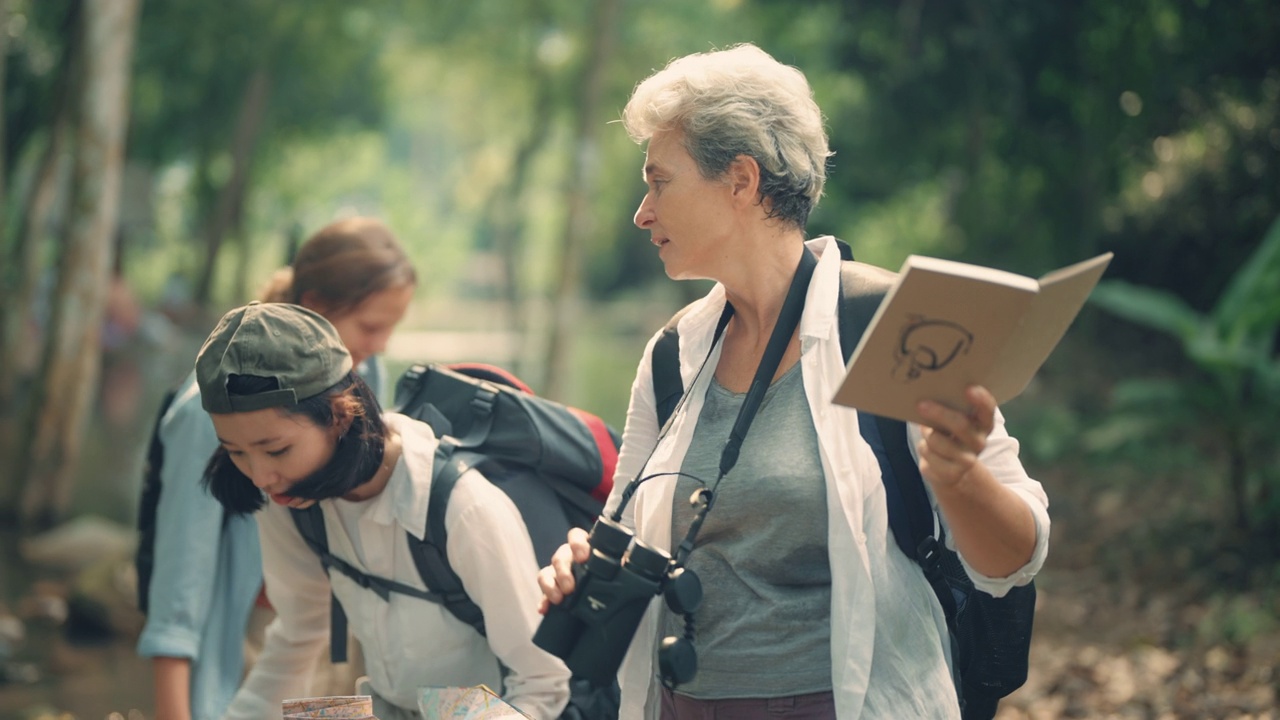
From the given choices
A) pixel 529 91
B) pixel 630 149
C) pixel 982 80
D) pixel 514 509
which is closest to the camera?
pixel 514 509

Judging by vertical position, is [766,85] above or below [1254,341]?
above

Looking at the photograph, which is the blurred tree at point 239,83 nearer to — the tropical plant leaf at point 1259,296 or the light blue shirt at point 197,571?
the tropical plant leaf at point 1259,296

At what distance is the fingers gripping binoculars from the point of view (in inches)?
93.1

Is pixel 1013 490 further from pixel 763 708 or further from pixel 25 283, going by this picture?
pixel 25 283

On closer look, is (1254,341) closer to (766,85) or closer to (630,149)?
(766,85)

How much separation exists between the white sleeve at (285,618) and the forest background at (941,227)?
6.56ft

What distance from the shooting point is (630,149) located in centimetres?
3161

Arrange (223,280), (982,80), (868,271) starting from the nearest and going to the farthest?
1. (868,271)
2. (982,80)
3. (223,280)

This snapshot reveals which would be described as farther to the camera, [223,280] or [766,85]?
[223,280]

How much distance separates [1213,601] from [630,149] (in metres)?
25.3

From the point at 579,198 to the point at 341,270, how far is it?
37.9 feet

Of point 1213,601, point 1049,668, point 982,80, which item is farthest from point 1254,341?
point 982,80

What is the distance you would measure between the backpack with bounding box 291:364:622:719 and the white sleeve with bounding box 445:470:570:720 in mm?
47

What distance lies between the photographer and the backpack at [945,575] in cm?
233
